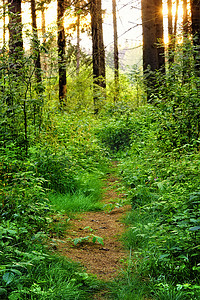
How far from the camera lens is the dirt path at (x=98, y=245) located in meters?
3.22

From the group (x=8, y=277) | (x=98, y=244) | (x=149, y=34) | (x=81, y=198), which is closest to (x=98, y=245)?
(x=98, y=244)

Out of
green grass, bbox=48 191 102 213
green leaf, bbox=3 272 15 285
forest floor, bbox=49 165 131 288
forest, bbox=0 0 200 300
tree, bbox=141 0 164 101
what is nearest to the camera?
green leaf, bbox=3 272 15 285

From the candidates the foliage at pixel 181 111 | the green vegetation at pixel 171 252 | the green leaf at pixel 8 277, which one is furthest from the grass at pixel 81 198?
the green leaf at pixel 8 277

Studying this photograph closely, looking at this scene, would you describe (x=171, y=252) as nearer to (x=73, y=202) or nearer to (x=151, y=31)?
(x=73, y=202)

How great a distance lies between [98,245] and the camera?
384cm

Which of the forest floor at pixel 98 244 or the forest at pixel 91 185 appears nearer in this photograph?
the forest at pixel 91 185

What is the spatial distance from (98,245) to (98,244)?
0.03m

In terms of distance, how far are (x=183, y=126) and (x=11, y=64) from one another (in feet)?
11.9

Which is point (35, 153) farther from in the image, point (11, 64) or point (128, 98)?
point (128, 98)

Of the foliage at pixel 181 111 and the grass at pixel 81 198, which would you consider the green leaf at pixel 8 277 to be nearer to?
the grass at pixel 81 198

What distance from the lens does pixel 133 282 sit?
109 inches

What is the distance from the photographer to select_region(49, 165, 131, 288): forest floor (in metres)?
3.22

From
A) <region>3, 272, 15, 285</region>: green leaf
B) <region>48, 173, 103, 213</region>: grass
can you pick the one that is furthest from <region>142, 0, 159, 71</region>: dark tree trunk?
<region>3, 272, 15, 285</region>: green leaf

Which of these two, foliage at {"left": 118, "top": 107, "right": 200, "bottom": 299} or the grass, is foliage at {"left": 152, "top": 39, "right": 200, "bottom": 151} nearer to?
foliage at {"left": 118, "top": 107, "right": 200, "bottom": 299}
